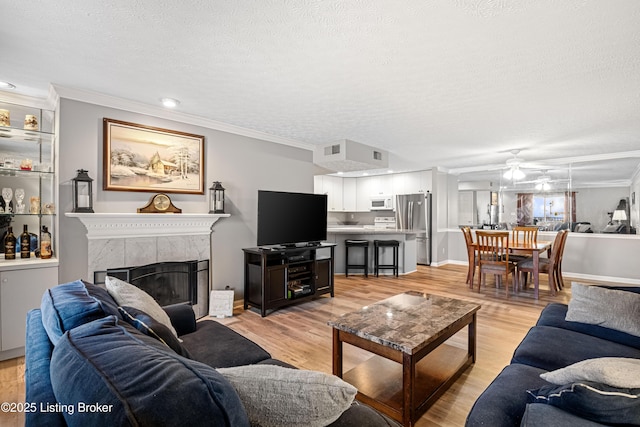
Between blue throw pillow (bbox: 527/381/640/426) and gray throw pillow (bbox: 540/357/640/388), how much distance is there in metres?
0.02

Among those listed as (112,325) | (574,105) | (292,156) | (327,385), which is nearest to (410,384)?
(327,385)

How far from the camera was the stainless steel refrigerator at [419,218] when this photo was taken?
7.47m

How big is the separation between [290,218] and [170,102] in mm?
1973

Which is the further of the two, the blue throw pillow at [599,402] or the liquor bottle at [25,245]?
the liquor bottle at [25,245]

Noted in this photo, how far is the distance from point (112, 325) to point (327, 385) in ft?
2.29

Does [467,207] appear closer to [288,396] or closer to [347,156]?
[347,156]

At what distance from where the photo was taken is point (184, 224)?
3.62 m

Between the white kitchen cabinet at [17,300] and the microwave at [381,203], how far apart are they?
6.72m

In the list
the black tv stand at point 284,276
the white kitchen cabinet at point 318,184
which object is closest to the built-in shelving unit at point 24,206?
the black tv stand at point 284,276

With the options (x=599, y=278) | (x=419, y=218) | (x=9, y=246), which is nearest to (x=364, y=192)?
(x=419, y=218)

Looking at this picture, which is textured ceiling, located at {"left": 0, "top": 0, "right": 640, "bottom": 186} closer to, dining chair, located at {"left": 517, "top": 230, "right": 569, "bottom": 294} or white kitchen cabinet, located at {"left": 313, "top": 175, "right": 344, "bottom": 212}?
dining chair, located at {"left": 517, "top": 230, "right": 569, "bottom": 294}

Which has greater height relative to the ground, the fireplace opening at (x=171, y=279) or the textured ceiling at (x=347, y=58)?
the textured ceiling at (x=347, y=58)

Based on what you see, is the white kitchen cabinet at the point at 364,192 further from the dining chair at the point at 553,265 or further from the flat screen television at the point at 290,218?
the dining chair at the point at 553,265

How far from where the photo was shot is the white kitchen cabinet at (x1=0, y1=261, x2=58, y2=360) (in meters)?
2.60
